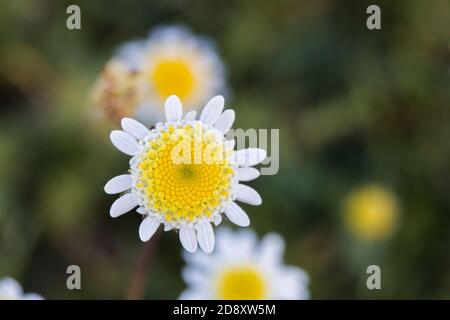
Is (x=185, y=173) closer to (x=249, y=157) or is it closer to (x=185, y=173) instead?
(x=185, y=173)

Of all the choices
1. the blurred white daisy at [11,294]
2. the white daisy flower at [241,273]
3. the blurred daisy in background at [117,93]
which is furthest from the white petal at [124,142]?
the white daisy flower at [241,273]

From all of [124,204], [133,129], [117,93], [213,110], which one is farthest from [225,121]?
[117,93]

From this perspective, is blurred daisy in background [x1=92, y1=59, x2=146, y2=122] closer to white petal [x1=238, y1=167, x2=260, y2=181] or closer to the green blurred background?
white petal [x1=238, y1=167, x2=260, y2=181]

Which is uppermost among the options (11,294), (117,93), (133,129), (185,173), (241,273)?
(117,93)

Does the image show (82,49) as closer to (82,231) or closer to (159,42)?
(159,42)

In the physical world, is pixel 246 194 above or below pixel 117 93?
below

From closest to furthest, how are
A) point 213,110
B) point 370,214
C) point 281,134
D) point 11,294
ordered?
point 213,110, point 11,294, point 370,214, point 281,134

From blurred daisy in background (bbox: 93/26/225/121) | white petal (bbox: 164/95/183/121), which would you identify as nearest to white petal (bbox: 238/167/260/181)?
white petal (bbox: 164/95/183/121)
